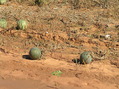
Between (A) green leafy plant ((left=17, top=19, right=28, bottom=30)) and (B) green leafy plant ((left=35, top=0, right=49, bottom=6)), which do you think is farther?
(B) green leafy plant ((left=35, top=0, right=49, bottom=6))

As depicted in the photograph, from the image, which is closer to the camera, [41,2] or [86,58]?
[86,58]

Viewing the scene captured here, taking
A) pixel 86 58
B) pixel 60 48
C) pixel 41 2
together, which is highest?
pixel 41 2

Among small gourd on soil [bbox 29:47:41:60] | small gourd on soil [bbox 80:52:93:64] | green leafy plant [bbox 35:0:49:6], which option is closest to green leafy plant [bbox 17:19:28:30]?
small gourd on soil [bbox 29:47:41:60]

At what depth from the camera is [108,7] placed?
1052 cm

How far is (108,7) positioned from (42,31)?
405cm

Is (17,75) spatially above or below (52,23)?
below

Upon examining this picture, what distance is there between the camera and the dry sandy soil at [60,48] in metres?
5.01

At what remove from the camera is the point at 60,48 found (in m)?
6.80

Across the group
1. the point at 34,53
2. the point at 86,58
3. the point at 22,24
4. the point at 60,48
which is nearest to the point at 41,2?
the point at 22,24

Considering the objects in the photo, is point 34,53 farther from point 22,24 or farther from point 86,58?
point 22,24

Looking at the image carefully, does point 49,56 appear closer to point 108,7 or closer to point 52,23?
point 52,23

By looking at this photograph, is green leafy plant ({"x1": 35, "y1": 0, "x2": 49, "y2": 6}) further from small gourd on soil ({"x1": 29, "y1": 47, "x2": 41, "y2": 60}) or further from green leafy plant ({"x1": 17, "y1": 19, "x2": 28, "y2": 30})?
small gourd on soil ({"x1": 29, "y1": 47, "x2": 41, "y2": 60})

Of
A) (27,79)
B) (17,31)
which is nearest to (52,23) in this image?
(17,31)

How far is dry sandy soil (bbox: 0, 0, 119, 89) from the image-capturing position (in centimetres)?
501
